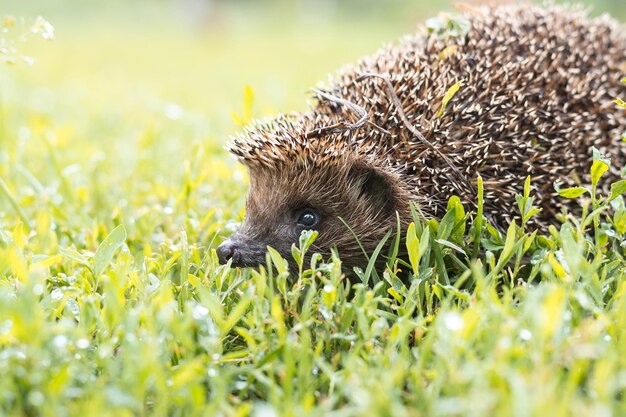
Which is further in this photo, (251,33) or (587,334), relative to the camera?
(251,33)

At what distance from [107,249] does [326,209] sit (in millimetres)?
928

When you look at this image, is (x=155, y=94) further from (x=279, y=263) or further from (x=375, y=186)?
(x=279, y=263)

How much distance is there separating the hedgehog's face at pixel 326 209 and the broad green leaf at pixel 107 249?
1.70ft

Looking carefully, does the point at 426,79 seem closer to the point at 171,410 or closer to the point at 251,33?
the point at 171,410

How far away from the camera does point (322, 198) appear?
3062 mm

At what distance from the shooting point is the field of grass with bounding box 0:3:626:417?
1826 mm

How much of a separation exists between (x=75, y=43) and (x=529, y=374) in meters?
15.2

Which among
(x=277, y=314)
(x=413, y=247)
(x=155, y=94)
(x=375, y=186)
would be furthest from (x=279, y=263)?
(x=155, y=94)

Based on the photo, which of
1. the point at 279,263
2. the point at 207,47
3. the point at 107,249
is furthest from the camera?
the point at 207,47

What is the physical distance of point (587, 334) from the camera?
1825 mm

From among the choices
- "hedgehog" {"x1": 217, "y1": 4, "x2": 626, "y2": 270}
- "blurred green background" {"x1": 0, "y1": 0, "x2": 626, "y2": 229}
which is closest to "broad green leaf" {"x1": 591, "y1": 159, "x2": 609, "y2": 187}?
"hedgehog" {"x1": 217, "y1": 4, "x2": 626, "y2": 270}

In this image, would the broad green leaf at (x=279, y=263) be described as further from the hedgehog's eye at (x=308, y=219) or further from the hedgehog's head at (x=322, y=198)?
the hedgehog's eye at (x=308, y=219)

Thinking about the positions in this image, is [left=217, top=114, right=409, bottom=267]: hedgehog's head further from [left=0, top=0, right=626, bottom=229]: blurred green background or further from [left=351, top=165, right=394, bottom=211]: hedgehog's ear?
[left=0, top=0, right=626, bottom=229]: blurred green background

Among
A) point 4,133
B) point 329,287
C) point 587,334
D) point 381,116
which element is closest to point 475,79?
point 381,116
